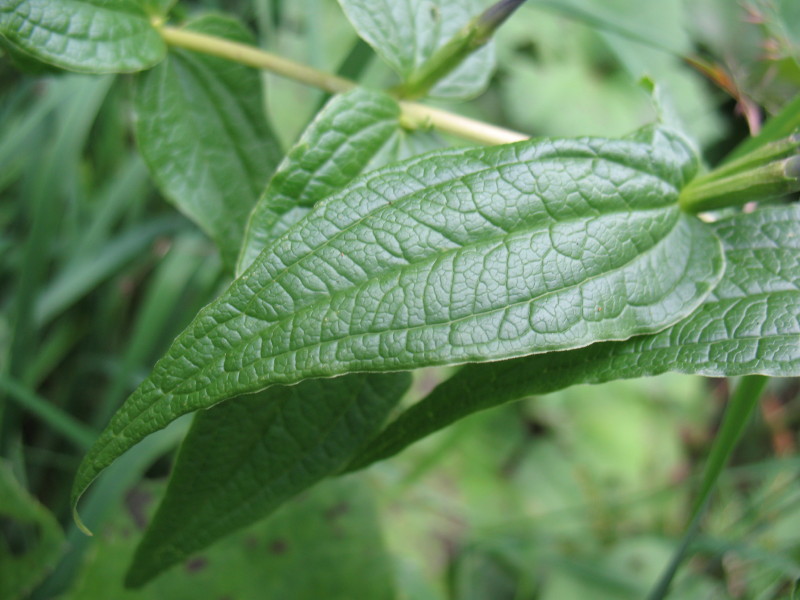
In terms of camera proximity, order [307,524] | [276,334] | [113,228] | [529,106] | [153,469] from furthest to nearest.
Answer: [529,106], [113,228], [153,469], [307,524], [276,334]

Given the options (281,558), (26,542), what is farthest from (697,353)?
(26,542)

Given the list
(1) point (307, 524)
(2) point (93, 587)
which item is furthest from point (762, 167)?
(2) point (93, 587)

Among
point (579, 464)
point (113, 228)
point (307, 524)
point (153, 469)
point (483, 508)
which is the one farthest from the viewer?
point (579, 464)

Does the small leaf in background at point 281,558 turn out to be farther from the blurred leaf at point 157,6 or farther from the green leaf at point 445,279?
the blurred leaf at point 157,6

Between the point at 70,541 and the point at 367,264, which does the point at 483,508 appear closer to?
the point at 70,541

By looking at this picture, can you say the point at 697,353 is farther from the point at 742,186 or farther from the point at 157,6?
the point at 157,6

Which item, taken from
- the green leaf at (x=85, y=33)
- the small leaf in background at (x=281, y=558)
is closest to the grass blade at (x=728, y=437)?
the small leaf in background at (x=281, y=558)
